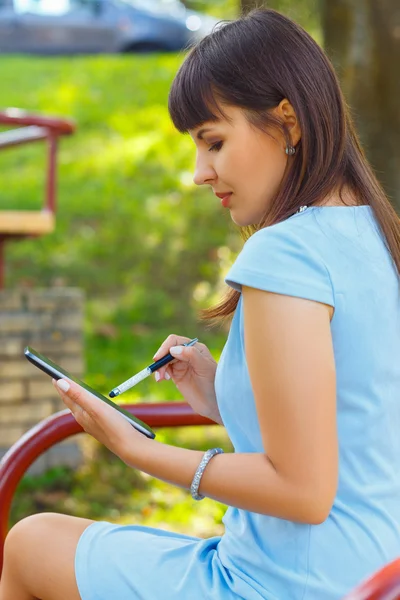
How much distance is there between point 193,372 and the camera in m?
1.86

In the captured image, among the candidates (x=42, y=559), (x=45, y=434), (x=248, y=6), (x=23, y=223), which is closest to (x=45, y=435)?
(x=45, y=434)

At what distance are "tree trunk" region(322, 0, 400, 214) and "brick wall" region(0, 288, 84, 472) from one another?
1552mm

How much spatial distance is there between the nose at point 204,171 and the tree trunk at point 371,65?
327 centimetres

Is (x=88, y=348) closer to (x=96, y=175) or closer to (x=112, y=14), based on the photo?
(x=96, y=175)

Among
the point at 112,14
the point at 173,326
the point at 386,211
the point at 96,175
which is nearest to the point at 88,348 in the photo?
the point at 173,326

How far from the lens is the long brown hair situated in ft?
5.05

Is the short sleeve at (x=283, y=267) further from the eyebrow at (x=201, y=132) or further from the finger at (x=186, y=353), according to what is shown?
the finger at (x=186, y=353)

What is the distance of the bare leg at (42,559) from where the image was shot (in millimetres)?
1582

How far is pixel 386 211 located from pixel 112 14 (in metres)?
13.1

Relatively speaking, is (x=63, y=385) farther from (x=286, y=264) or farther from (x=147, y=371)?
(x=286, y=264)

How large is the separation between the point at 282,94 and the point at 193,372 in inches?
21.9

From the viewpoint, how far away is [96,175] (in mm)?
9055

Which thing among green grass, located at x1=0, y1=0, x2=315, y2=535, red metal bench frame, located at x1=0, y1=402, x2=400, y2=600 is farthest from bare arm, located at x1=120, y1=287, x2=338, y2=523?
green grass, located at x1=0, y1=0, x2=315, y2=535

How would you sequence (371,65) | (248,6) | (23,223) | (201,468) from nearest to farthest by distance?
(201,468) < (248,6) < (23,223) < (371,65)
